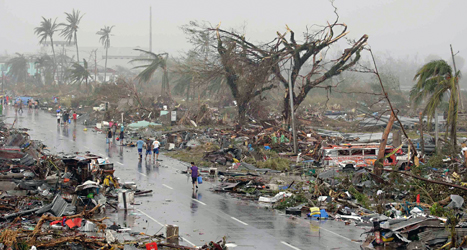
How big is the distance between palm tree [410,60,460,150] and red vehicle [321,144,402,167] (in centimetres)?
302

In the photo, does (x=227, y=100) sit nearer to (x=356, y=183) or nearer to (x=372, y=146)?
(x=372, y=146)

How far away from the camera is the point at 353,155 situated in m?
26.6

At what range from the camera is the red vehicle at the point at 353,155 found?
86.1 ft

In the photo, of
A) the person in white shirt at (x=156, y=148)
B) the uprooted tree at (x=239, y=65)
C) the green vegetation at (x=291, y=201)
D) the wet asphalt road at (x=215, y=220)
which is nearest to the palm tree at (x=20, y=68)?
the uprooted tree at (x=239, y=65)

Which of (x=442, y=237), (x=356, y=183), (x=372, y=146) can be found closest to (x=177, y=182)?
(x=356, y=183)

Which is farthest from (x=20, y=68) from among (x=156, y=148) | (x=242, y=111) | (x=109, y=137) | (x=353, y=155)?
(x=353, y=155)

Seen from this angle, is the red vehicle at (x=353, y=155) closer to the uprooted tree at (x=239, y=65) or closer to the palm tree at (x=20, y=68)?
the uprooted tree at (x=239, y=65)

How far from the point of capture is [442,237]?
12.1 metres

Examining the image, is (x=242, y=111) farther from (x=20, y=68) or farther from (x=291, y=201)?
(x=20, y=68)

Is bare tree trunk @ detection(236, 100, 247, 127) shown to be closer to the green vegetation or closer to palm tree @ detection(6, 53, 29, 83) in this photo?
the green vegetation

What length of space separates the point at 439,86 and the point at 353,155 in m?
5.97

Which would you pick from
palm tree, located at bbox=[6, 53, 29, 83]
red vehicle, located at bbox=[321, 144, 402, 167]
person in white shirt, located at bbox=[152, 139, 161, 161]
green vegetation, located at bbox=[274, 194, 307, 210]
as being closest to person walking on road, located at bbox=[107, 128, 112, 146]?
person in white shirt, located at bbox=[152, 139, 161, 161]

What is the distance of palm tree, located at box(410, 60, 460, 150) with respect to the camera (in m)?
25.5

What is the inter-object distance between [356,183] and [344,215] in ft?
14.5
